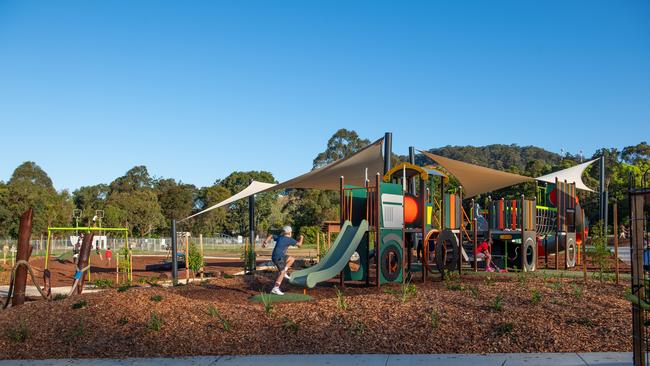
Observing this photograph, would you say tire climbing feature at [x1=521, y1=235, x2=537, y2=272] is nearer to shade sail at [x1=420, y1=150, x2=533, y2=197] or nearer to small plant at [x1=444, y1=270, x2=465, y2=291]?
shade sail at [x1=420, y1=150, x2=533, y2=197]

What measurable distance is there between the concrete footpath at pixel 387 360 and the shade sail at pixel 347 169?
30.7ft

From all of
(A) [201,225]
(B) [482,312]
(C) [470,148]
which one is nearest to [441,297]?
(B) [482,312]

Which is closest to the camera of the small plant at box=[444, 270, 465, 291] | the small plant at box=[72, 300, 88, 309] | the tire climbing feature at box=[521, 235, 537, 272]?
the small plant at box=[72, 300, 88, 309]

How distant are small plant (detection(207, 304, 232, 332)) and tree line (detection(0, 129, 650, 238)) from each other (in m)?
38.8

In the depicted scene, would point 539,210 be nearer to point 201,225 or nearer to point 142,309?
point 142,309

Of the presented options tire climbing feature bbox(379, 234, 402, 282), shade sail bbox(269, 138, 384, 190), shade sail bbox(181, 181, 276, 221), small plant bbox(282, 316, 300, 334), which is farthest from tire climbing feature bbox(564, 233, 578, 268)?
small plant bbox(282, 316, 300, 334)

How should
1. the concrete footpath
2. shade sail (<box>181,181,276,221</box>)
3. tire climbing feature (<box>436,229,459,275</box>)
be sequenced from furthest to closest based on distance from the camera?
shade sail (<box>181,181,276,221</box>) < tire climbing feature (<box>436,229,459,275</box>) < the concrete footpath

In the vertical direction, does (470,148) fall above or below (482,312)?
above

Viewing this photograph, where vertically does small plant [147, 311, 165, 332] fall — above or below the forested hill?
below

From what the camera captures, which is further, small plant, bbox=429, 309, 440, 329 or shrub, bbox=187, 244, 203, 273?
shrub, bbox=187, 244, 203, 273

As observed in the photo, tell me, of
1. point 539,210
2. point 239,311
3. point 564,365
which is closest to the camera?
point 564,365

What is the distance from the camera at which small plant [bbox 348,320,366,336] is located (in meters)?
7.65

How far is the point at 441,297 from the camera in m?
9.62

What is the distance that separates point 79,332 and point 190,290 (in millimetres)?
4644
